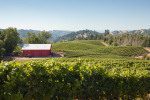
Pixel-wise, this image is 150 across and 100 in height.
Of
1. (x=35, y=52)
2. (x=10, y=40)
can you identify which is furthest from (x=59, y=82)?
(x=35, y=52)

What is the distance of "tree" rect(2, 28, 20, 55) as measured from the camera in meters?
79.4

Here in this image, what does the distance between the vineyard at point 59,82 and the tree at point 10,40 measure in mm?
63422

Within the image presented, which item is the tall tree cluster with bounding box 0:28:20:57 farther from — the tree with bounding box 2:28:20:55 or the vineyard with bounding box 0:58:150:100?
the vineyard with bounding box 0:58:150:100

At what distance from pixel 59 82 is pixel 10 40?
2672 inches

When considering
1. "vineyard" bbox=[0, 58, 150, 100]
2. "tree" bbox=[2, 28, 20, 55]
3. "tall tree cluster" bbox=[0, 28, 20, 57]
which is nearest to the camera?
"vineyard" bbox=[0, 58, 150, 100]

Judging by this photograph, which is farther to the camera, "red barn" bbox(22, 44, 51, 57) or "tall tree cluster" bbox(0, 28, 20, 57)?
"red barn" bbox(22, 44, 51, 57)

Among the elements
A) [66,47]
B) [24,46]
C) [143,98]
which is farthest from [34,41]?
[143,98]

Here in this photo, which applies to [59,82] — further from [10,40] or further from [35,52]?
[35,52]

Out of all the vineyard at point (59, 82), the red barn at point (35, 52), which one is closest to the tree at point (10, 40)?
the red barn at point (35, 52)

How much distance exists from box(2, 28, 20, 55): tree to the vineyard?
63.4 metres

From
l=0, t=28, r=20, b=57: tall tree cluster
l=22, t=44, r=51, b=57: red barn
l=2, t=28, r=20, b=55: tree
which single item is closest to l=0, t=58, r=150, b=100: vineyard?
l=0, t=28, r=20, b=57: tall tree cluster

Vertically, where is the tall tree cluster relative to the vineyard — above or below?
below

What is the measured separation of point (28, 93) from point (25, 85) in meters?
0.40

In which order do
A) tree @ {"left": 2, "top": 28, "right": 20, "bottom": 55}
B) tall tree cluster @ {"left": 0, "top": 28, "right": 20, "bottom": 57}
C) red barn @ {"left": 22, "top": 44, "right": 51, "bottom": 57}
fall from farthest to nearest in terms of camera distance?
red barn @ {"left": 22, "top": 44, "right": 51, "bottom": 57} < tree @ {"left": 2, "top": 28, "right": 20, "bottom": 55} < tall tree cluster @ {"left": 0, "top": 28, "right": 20, "bottom": 57}
